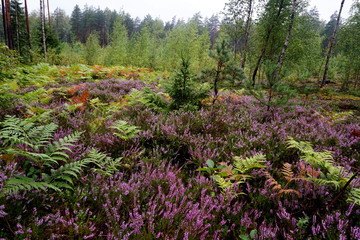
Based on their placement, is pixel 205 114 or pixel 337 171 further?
pixel 205 114

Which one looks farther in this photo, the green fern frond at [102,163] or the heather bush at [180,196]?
the green fern frond at [102,163]

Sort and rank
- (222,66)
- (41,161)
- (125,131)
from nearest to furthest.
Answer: (41,161) < (125,131) < (222,66)

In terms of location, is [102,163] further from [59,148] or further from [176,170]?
[176,170]

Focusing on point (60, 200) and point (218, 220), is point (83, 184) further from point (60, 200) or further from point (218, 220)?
point (218, 220)

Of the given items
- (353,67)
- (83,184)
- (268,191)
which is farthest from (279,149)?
(353,67)

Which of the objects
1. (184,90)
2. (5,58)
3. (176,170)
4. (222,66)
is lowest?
(176,170)

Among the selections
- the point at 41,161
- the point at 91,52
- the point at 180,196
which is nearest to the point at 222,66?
the point at 180,196

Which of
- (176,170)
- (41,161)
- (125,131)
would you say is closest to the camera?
(41,161)

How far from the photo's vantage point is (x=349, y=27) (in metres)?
21.4

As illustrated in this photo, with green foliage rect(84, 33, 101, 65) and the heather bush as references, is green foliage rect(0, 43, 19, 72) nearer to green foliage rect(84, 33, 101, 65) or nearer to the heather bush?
the heather bush

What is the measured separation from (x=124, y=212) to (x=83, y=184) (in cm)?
61

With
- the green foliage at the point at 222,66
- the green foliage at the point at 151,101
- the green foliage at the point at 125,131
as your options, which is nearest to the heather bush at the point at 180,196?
the green foliage at the point at 125,131

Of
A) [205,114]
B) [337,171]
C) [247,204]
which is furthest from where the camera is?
[205,114]

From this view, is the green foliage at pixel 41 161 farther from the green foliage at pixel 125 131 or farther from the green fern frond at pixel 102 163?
the green foliage at pixel 125 131
